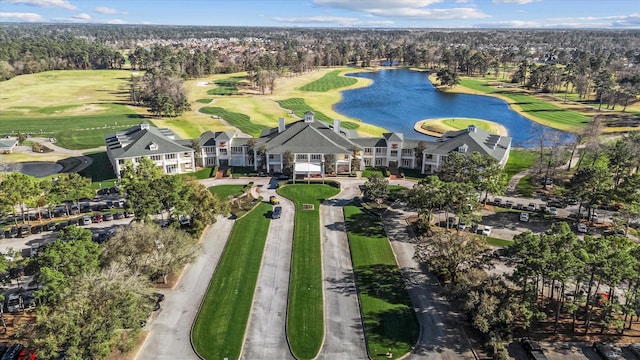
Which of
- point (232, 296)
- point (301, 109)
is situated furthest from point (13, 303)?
point (301, 109)

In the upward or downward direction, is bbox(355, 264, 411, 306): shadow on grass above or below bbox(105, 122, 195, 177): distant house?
below

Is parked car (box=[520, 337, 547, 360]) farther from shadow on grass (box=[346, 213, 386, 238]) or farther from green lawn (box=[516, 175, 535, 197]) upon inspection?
green lawn (box=[516, 175, 535, 197])

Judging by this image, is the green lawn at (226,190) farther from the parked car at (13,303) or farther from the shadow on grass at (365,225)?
the parked car at (13,303)

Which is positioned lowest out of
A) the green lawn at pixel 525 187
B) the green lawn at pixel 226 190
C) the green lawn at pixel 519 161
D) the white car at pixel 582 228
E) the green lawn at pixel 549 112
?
the white car at pixel 582 228

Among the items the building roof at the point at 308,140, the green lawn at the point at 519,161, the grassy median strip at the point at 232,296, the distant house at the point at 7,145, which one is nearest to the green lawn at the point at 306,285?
the grassy median strip at the point at 232,296

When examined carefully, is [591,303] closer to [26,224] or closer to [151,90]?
[26,224]

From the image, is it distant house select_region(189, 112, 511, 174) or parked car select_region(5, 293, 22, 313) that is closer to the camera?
parked car select_region(5, 293, 22, 313)

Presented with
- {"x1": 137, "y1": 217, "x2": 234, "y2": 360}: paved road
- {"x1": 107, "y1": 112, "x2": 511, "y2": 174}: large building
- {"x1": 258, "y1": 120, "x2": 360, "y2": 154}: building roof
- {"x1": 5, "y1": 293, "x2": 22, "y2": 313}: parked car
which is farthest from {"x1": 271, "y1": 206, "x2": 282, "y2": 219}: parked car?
{"x1": 5, "y1": 293, "x2": 22, "y2": 313}: parked car

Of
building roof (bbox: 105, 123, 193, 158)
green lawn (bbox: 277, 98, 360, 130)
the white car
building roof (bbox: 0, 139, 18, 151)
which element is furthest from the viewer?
green lawn (bbox: 277, 98, 360, 130)
